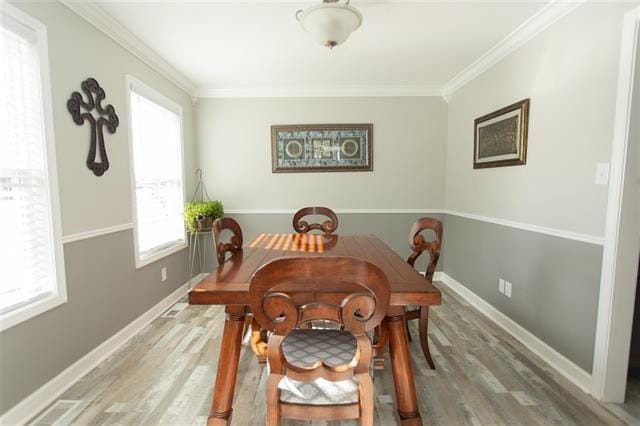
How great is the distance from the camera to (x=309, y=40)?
2447 millimetres

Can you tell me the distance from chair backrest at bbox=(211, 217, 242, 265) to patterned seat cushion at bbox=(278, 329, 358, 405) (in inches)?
28.8

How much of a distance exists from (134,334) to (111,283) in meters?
0.53

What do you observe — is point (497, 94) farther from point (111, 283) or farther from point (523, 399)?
point (111, 283)

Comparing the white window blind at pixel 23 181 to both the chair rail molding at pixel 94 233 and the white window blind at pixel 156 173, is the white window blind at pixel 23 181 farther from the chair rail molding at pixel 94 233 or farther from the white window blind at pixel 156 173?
the white window blind at pixel 156 173

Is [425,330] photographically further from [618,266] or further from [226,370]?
[226,370]

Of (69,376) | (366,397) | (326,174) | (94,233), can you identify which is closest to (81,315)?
(69,376)

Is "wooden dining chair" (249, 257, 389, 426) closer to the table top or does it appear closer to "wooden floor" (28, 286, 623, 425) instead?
the table top

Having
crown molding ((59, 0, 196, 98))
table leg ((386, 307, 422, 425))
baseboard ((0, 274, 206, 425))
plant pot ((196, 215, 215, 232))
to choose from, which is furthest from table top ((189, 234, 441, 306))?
crown molding ((59, 0, 196, 98))

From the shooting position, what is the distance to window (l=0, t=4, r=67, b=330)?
1.52 metres

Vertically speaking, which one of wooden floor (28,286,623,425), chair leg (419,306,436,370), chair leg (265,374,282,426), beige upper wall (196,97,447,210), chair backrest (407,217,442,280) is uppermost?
beige upper wall (196,97,447,210)

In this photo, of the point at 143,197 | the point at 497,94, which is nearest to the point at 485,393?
the point at 497,94

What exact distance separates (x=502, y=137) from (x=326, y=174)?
A: 6.34 ft

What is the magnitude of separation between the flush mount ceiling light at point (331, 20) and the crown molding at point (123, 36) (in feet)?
4.75

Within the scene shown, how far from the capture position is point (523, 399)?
66.8 inches
